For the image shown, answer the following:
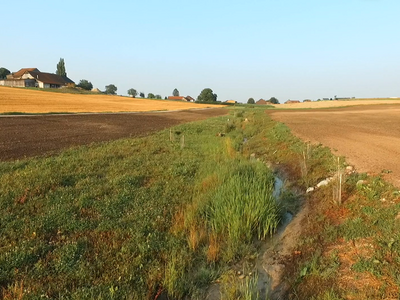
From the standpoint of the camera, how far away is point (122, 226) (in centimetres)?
622

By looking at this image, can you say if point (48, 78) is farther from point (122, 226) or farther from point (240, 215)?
point (240, 215)

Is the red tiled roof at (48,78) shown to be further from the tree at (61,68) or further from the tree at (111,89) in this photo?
the tree at (111,89)

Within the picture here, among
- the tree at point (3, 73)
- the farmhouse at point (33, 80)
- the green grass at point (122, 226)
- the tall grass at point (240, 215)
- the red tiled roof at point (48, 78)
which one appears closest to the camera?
the green grass at point (122, 226)

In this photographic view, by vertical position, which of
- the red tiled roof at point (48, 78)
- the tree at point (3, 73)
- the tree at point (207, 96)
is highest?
the tree at point (3, 73)

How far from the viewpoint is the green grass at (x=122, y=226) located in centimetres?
455

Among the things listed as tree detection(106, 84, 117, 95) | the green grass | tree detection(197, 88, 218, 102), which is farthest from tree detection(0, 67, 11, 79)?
the green grass

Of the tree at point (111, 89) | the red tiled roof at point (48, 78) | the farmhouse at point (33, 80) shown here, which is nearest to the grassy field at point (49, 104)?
the farmhouse at point (33, 80)

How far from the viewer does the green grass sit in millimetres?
4555

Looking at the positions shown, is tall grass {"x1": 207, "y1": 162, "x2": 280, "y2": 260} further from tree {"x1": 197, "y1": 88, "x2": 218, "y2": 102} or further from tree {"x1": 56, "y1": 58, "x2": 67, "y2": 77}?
tree {"x1": 56, "y1": 58, "x2": 67, "y2": 77}

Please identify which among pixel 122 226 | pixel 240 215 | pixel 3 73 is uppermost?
pixel 3 73

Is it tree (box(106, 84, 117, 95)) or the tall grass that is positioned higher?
tree (box(106, 84, 117, 95))

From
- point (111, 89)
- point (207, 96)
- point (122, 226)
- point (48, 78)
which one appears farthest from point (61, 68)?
point (122, 226)

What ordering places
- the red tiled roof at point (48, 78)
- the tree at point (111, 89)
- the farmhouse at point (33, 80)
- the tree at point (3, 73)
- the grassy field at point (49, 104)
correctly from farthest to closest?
the tree at point (111, 89) → the tree at point (3, 73) → the red tiled roof at point (48, 78) → the farmhouse at point (33, 80) → the grassy field at point (49, 104)

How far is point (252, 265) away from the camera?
5.42 meters
